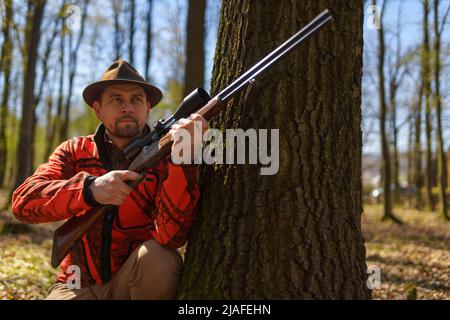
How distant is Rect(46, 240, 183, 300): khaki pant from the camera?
280cm

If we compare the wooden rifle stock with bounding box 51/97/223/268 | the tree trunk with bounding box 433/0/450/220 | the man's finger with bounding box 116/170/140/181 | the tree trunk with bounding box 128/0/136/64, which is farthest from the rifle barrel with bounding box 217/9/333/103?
the tree trunk with bounding box 433/0/450/220

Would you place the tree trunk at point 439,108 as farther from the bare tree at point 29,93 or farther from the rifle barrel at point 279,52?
the rifle barrel at point 279,52

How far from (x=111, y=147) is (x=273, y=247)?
4.81 feet

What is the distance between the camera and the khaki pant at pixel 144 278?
280cm

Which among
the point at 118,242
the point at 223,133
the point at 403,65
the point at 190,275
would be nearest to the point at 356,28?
the point at 223,133

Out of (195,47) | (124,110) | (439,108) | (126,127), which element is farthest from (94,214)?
(439,108)

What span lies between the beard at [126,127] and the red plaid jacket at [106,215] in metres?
0.16

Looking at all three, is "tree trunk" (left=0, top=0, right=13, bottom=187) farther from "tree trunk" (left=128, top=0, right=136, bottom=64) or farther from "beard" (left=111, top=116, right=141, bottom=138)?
"beard" (left=111, top=116, right=141, bottom=138)

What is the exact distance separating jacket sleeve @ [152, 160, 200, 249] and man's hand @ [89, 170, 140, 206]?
217 mm

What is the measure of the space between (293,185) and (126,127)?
1.31 meters

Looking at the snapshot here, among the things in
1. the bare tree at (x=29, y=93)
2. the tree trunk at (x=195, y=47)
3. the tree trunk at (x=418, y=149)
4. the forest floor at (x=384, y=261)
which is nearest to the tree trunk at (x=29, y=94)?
the bare tree at (x=29, y=93)
